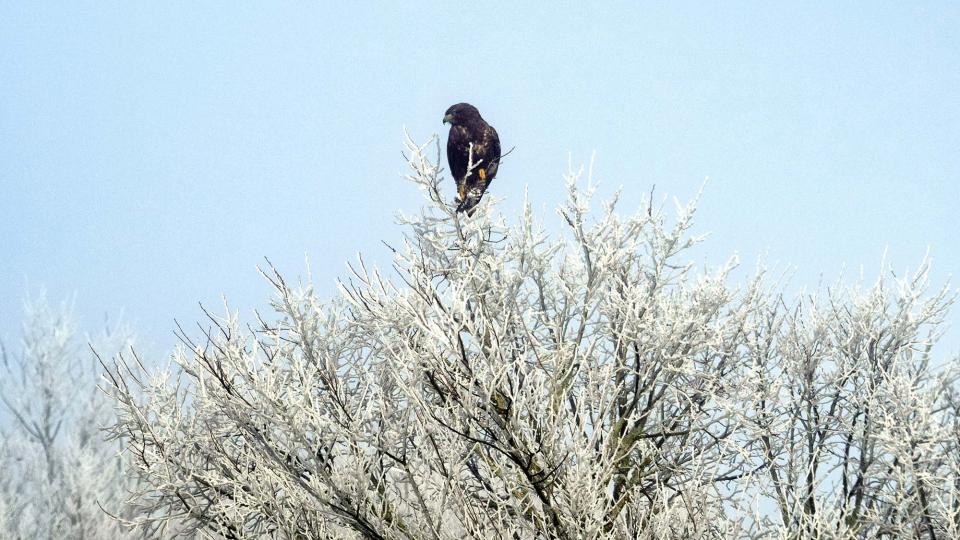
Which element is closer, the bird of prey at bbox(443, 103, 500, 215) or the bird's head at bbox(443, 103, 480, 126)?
the bird of prey at bbox(443, 103, 500, 215)

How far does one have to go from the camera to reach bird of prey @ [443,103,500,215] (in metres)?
6.52

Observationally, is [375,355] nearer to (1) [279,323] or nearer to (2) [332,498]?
(1) [279,323]

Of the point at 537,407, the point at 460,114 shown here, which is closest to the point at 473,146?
the point at 460,114

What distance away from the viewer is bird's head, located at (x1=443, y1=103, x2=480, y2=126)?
6673mm

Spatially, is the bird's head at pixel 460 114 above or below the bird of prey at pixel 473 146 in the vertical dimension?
above

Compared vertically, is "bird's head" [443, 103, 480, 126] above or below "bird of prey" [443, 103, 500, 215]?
above

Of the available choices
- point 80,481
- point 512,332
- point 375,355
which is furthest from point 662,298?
point 80,481

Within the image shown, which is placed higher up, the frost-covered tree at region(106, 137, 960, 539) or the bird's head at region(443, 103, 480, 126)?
the bird's head at region(443, 103, 480, 126)

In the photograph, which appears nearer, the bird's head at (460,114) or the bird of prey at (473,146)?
the bird of prey at (473,146)

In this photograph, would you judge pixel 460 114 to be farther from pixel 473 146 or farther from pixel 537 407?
pixel 537 407

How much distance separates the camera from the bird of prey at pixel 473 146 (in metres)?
6.52

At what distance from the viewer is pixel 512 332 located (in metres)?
7.02

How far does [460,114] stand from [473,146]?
380 mm

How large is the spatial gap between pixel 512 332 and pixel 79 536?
972 centimetres
